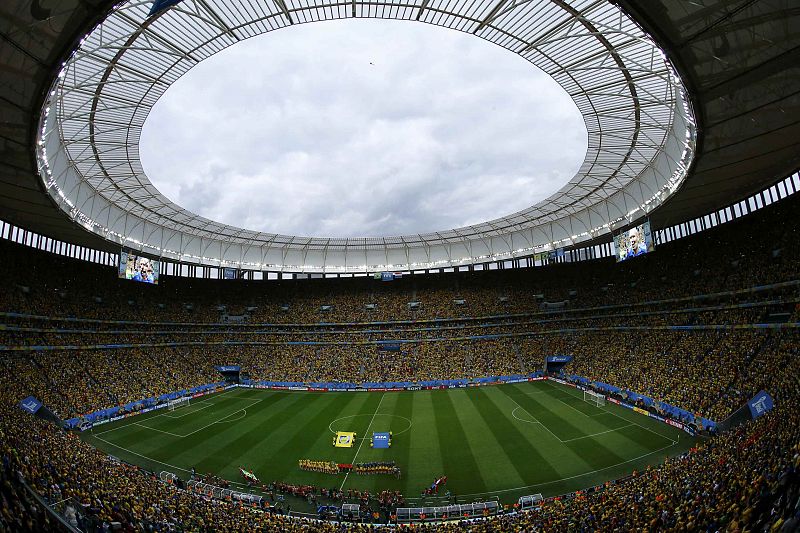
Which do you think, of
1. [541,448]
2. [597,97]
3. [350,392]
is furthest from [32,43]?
[350,392]

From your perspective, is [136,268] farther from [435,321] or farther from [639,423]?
[639,423]

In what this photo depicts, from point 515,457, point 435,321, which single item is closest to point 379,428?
point 515,457

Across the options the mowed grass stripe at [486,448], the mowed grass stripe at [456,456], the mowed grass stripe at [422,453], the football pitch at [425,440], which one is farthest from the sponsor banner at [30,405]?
the mowed grass stripe at [486,448]

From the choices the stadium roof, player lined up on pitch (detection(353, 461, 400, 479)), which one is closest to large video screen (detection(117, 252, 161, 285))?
the stadium roof

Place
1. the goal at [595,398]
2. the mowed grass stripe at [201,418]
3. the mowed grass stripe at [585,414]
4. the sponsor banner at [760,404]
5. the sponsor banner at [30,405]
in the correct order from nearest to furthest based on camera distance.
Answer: the sponsor banner at [760,404] < the mowed grass stripe at [585,414] < the sponsor banner at [30,405] < the mowed grass stripe at [201,418] < the goal at [595,398]

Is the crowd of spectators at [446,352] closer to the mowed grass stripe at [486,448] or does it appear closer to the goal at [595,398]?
the goal at [595,398]

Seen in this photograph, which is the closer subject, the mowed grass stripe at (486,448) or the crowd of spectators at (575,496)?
the crowd of spectators at (575,496)

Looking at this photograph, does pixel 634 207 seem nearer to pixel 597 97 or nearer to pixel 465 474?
pixel 597 97
